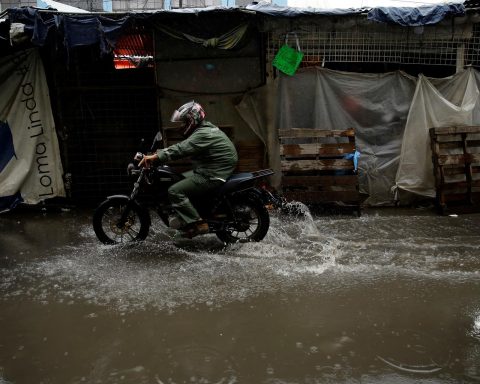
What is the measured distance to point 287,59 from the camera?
296 inches

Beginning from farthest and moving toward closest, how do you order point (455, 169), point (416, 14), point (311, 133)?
point (455, 169), point (311, 133), point (416, 14)

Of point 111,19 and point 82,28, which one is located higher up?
point 111,19

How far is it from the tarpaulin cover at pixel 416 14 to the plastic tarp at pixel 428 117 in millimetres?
1037

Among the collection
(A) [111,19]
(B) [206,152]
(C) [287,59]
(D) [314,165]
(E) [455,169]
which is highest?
(A) [111,19]

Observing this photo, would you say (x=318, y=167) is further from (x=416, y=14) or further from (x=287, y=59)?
(x=416, y=14)

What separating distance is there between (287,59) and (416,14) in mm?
2170

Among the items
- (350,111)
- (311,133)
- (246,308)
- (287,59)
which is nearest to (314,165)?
(311,133)

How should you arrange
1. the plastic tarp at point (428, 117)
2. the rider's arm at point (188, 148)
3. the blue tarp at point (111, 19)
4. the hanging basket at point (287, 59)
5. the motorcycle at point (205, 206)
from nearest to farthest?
the rider's arm at point (188, 148) < the motorcycle at point (205, 206) < the blue tarp at point (111, 19) < the hanging basket at point (287, 59) < the plastic tarp at point (428, 117)

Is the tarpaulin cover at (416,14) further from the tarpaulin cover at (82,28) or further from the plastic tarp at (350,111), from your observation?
the tarpaulin cover at (82,28)

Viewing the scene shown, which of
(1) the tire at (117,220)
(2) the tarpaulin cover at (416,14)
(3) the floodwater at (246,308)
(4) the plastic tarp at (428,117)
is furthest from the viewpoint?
(4) the plastic tarp at (428,117)

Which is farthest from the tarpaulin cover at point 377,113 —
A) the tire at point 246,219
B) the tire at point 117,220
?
the tire at point 117,220

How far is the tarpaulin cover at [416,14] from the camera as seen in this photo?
274 inches

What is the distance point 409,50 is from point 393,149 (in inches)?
69.1

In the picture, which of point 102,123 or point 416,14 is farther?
point 102,123
